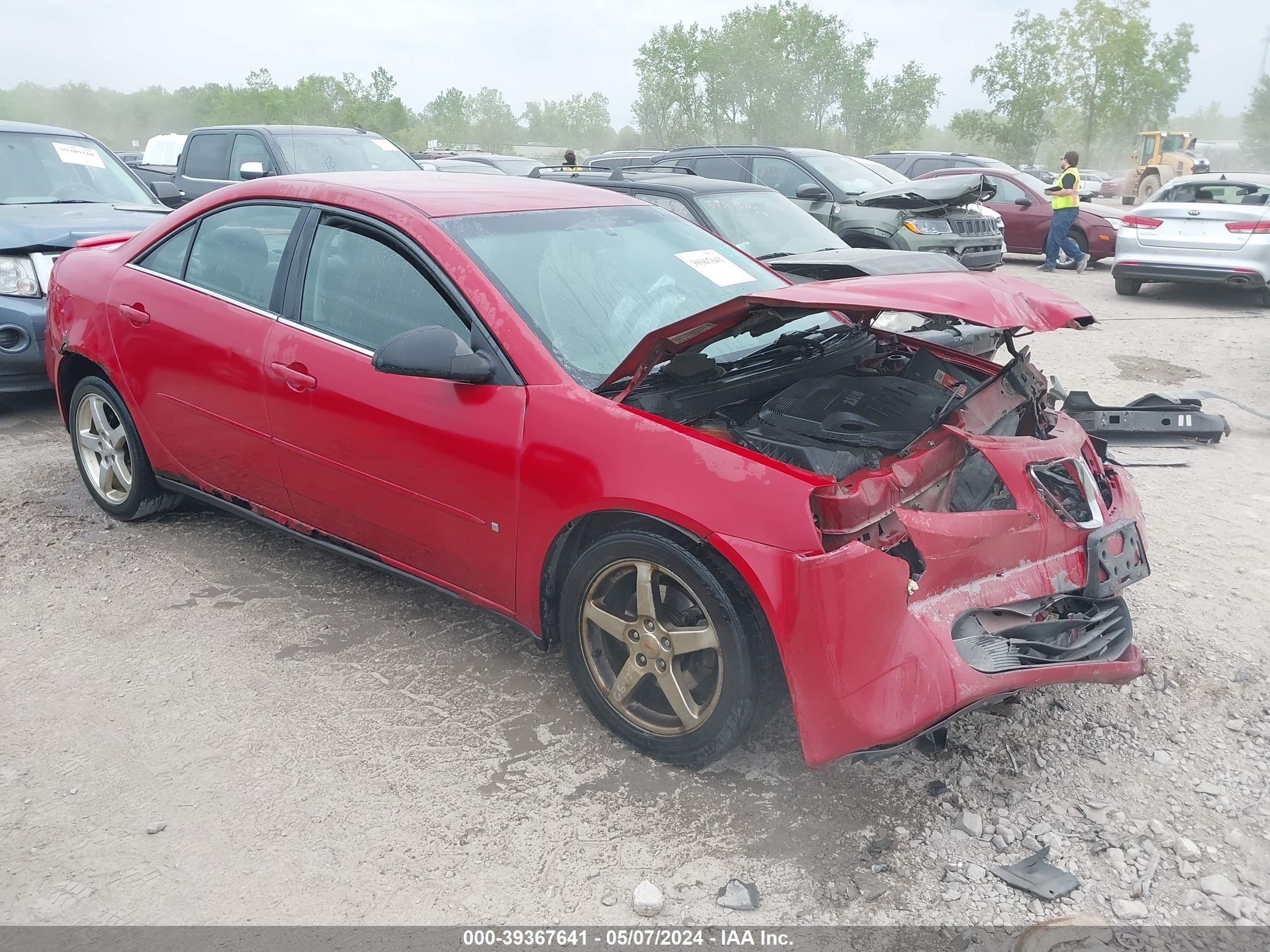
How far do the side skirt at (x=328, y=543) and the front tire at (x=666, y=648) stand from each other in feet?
0.93

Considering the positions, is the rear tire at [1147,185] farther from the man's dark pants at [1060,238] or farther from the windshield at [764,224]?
the windshield at [764,224]

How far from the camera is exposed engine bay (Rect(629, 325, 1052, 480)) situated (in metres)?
3.03

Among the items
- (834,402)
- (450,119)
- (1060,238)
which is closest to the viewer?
(834,402)

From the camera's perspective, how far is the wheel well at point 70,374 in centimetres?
457

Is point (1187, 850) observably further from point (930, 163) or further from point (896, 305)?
point (930, 163)

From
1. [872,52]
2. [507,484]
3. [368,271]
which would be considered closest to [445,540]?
[507,484]

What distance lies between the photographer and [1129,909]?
2363 mm

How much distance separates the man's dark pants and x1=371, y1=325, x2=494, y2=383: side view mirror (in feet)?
44.2

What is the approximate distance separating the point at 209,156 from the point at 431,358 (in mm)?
9012

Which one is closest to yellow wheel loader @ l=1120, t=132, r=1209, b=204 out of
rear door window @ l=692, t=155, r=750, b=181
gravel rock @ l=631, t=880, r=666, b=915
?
rear door window @ l=692, t=155, r=750, b=181

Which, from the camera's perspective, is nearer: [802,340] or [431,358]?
[431,358]

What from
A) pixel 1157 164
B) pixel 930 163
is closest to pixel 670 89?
pixel 1157 164

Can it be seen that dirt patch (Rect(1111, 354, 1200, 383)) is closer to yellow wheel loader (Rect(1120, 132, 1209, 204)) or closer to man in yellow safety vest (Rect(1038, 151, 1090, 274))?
man in yellow safety vest (Rect(1038, 151, 1090, 274))

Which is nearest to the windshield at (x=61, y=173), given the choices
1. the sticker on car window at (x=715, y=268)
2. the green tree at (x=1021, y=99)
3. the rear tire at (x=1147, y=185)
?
the sticker on car window at (x=715, y=268)
